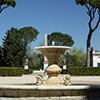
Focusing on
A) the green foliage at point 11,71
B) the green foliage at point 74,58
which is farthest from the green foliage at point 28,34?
the green foliage at point 11,71

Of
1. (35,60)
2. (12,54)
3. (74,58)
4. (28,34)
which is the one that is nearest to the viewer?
(12,54)

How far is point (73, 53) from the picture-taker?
85.4 meters

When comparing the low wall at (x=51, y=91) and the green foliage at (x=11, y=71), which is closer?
the low wall at (x=51, y=91)

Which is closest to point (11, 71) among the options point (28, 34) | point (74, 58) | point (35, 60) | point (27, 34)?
point (27, 34)

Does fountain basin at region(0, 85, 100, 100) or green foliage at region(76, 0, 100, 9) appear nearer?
fountain basin at region(0, 85, 100, 100)

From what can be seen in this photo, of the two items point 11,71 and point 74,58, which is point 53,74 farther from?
point 74,58

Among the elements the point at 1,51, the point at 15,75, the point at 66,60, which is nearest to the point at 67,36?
the point at 66,60

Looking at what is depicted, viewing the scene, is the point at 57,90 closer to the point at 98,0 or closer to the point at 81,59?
the point at 98,0

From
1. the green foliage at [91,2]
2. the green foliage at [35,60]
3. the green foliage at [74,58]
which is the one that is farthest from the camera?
the green foliage at [35,60]

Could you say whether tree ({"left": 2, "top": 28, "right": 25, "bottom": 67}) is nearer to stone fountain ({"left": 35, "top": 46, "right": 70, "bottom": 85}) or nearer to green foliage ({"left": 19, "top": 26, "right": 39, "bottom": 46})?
green foliage ({"left": 19, "top": 26, "right": 39, "bottom": 46})

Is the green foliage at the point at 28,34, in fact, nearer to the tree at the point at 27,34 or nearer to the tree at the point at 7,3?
the tree at the point at 27,34

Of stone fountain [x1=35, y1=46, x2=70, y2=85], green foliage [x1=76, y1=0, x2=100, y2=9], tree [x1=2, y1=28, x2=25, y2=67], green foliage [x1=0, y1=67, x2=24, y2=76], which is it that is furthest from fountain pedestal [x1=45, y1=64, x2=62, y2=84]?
tree [x1=2, y1=28, x2=25, y2=67]

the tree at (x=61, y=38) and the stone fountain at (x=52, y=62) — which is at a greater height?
the tree at (x=61, y=38)

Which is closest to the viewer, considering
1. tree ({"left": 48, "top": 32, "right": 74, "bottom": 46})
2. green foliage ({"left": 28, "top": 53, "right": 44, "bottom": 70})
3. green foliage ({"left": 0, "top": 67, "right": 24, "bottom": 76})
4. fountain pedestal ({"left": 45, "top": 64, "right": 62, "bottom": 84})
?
fountain pedestal ({"left": 45, "top": 64, "right": 62, "bottom": 84})
